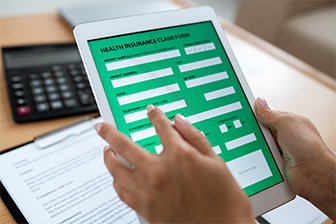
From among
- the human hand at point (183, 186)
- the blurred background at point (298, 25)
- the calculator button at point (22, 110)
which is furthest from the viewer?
the blurred background at point (298, 25)

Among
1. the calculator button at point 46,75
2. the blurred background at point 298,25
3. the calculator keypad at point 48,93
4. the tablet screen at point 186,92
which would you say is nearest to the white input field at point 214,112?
the tablet screen at point 186,92

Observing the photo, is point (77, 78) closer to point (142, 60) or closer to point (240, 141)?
point (142, 60)

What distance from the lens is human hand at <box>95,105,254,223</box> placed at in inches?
11.7

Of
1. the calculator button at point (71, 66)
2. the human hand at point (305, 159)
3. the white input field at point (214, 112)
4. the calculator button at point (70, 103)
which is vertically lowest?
the human hand at point (305, 159)

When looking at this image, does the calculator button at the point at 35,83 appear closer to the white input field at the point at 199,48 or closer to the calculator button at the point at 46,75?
the calculator button at the point at 46,75

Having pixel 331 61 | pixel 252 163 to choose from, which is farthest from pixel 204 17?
pixel 331 61

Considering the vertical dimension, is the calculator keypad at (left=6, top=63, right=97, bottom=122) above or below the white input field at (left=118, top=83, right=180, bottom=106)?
above

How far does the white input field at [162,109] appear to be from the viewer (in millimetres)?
417

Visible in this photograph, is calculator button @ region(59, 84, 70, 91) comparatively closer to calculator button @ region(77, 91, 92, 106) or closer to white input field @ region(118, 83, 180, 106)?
calculator button @ region(77, 91, 92, 106)

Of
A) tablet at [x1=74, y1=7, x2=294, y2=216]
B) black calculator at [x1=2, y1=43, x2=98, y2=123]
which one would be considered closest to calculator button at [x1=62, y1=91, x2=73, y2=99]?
black calculator at [x1=2, y1=43, x2=98, y2=123]

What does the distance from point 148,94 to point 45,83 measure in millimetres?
350

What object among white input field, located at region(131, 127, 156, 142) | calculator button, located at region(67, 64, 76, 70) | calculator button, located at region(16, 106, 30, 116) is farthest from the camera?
calculator button, located at region(67, 64, 76, 70)

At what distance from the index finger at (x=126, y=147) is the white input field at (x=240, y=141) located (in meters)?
0.17

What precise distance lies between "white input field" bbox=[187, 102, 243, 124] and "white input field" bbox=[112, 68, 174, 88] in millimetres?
77
